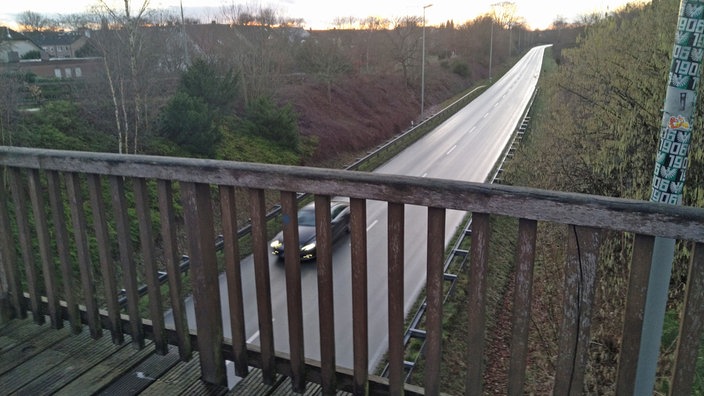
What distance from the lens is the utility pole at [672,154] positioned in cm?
228

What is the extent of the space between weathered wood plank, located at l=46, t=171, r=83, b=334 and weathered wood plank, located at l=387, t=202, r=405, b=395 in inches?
84.6

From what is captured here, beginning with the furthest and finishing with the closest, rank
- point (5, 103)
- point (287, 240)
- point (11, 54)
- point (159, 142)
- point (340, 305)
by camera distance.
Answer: point (11, 54)
point (159, 142)
point (5, 103)
point (340, 305)
point (287, 240)

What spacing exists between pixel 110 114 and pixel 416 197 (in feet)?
63.4

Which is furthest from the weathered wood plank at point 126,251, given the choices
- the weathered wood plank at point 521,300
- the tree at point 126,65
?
the tree at point 126,65

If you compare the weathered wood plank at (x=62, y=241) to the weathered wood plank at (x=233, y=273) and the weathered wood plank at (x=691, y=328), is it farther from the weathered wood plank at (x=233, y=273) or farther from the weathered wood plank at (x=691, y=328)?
the weathered wood plank at (x=691, y=328)

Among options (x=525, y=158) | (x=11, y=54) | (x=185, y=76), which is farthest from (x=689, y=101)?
(x=11, y=54)

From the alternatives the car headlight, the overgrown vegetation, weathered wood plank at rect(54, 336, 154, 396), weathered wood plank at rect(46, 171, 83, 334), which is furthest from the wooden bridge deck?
the car headlight

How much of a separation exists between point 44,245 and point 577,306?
129 inches

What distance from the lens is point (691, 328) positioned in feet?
6.79

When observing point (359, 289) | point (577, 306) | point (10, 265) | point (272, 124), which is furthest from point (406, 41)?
point (577, 306)

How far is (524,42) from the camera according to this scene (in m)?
139

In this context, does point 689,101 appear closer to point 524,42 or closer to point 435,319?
point 435,319

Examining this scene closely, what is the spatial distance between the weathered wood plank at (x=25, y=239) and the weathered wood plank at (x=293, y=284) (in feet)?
6.29

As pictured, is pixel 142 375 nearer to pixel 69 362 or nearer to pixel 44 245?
pixel 69 362
